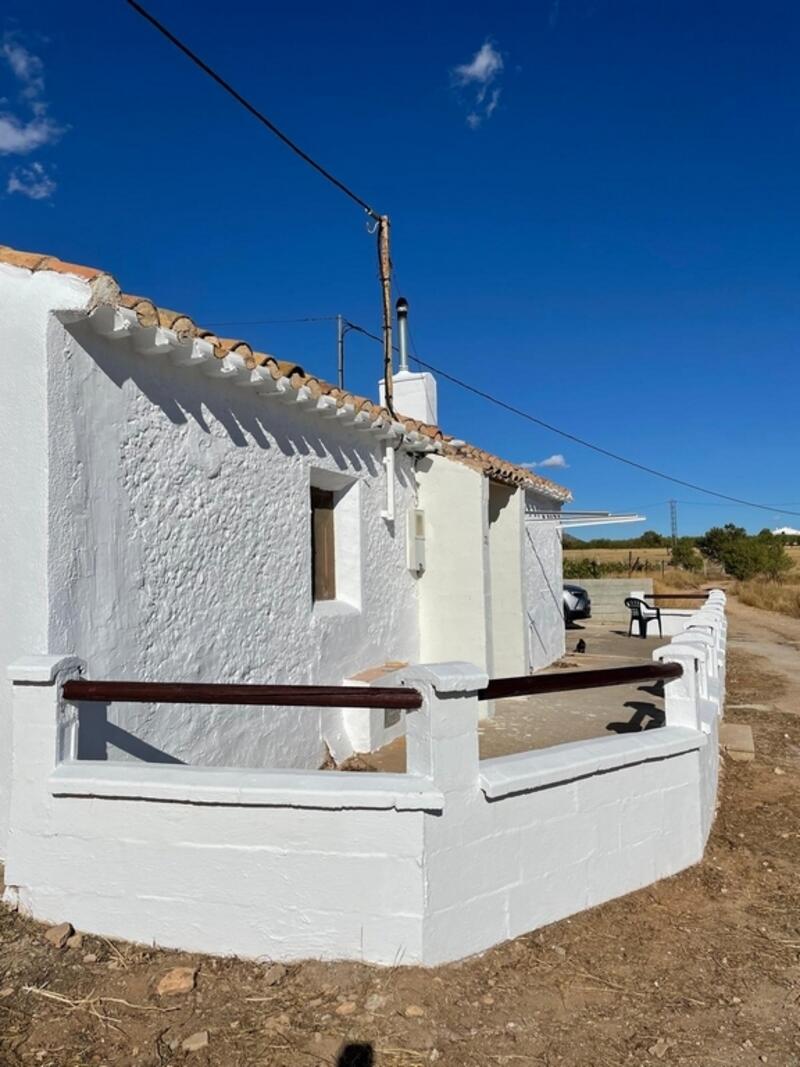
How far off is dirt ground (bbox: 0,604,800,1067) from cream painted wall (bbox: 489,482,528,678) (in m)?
5.55

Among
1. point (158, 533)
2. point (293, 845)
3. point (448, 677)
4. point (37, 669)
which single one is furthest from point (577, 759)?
point (158, 533)

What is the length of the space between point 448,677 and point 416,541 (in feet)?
15.5

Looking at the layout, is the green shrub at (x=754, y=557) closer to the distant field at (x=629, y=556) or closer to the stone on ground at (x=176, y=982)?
the distant field at (x=629, y=556)

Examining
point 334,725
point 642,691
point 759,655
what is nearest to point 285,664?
point 334,725

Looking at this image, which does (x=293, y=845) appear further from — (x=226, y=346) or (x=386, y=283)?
(x=386, y=283)

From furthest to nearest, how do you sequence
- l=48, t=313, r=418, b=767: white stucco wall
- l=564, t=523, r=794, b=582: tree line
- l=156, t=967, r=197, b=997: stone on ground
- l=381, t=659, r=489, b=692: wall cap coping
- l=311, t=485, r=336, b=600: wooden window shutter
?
l=564, t=523, r=794, b=582: tree line, l=311, t=485, r=336, b=600: wooden window shutter, l=48, t=313, r=418, b=767: white stucco wall, l=381, t=659, r=489, b=692: wall cap coping, l=156, t=967, r=197, b=997: stone on ground

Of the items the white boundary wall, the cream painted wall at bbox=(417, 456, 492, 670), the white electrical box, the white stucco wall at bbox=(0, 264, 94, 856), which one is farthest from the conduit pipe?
the white boundary wall

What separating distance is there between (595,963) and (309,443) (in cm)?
402

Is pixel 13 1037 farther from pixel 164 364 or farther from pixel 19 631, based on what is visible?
pixel 164 364

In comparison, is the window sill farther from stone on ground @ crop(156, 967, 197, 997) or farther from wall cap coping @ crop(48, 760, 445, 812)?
stone on ground @ crop(156, 967, 197, 997)

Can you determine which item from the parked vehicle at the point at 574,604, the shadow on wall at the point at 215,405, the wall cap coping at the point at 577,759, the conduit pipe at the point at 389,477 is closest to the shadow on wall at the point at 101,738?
the shadow on wall at the point at 215,405

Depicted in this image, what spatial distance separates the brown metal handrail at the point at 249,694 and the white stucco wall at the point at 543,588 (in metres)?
8.15

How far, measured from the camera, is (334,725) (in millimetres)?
6172

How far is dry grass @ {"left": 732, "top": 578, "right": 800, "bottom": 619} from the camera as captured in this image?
25484mm
